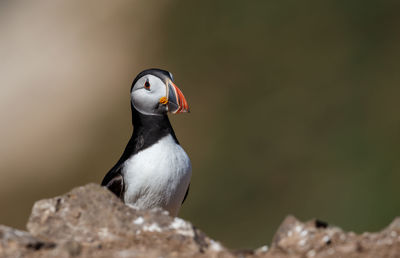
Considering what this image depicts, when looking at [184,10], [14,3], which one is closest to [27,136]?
[184,10]

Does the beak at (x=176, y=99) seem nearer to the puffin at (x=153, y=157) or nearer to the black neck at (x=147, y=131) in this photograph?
the puffin at (x=153, y=157)

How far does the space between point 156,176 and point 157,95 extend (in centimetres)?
74

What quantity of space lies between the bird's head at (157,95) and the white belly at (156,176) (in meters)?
0.35

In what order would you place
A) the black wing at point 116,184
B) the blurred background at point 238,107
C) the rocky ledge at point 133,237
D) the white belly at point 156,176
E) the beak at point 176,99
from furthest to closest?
the blurred background at point 238,107
the beak at point 176,99
the black wing at point 116,184
the white belly at point 156,176
the rocky ledge at point 133,237

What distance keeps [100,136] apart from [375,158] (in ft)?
21.1

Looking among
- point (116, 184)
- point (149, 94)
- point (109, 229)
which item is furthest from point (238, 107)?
point (109, 229)

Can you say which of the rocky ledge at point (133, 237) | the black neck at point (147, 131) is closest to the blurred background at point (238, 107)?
the black neck at point (147, 131)

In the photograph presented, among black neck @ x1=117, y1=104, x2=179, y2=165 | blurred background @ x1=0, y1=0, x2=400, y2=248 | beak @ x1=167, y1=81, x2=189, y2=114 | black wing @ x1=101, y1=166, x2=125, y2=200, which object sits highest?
blurred background @ x1=0, y1=0, x2=400, y2=248

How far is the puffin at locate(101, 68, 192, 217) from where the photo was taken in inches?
254

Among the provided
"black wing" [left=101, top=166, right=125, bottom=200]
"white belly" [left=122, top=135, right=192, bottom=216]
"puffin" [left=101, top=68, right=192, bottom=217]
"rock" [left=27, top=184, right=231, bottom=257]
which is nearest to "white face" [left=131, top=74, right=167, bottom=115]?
"puffin" [left=101, top=68, right=192, bottom=217]

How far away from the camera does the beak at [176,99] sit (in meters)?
6.66

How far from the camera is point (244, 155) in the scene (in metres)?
16.7

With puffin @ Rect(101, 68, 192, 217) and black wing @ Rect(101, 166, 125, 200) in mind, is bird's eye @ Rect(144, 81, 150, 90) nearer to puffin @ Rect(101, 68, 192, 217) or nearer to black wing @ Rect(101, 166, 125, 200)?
puffin @ Rect(101, 68, 192, 217)

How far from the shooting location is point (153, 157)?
21.3 ft
